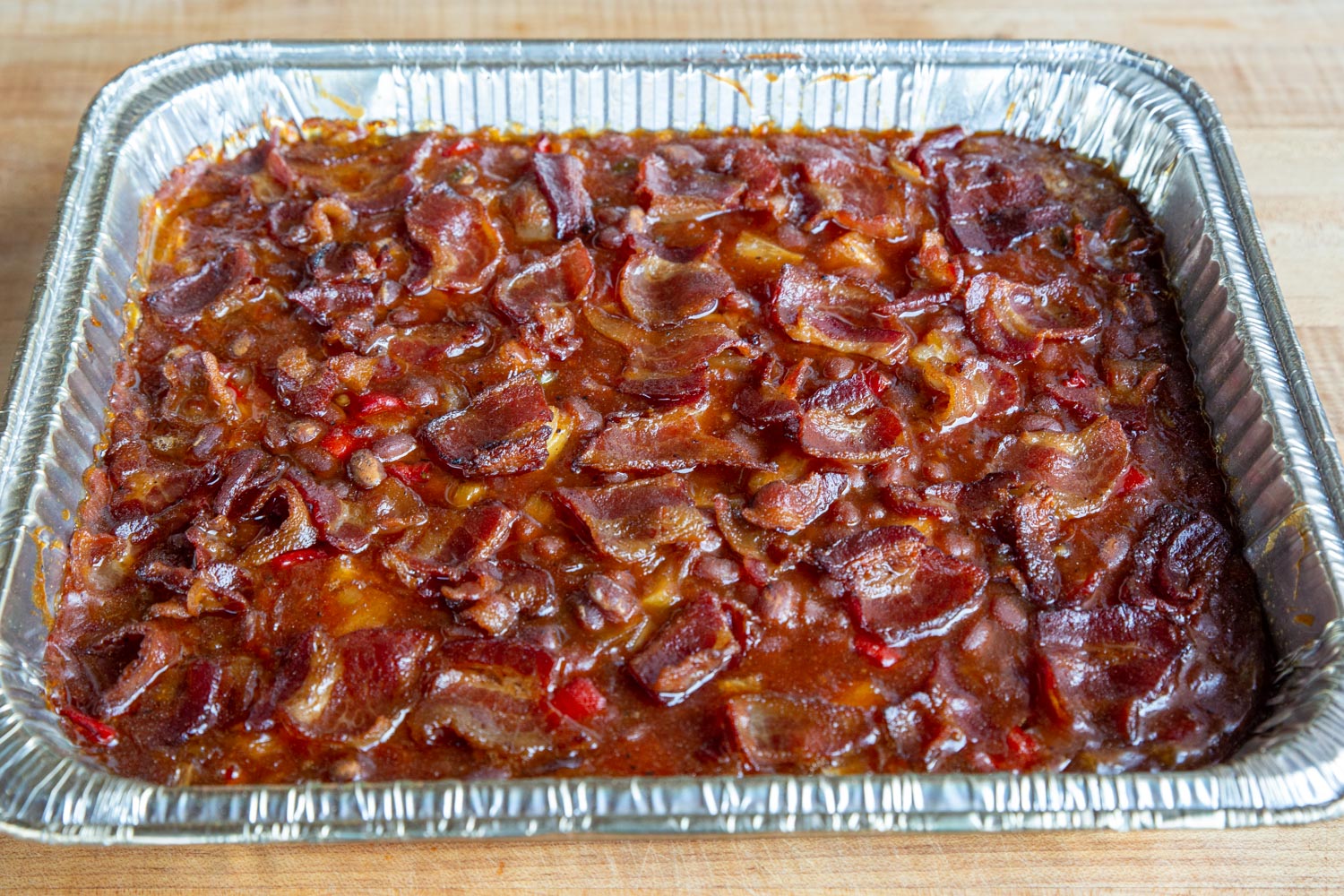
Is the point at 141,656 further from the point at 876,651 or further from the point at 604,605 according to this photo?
the point at 876,651

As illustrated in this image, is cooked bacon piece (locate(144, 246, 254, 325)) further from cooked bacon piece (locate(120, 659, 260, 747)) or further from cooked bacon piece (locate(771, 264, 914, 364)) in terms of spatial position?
cooked bacon piece (locate(771, 264, 914, 364))

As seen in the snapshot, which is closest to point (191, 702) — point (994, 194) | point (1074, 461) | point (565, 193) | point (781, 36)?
point (565, 193)

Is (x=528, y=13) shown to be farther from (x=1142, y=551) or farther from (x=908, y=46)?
(x=1142, y=551)

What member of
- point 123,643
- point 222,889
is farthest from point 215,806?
point 123,643

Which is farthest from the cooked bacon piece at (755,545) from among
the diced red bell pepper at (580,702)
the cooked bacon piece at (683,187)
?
the cooked bacon piece at (683,187)

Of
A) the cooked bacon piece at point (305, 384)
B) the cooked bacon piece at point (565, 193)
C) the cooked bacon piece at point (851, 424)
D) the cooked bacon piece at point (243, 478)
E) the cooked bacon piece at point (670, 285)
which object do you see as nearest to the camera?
the cooked bacon piece at point (243, 478)

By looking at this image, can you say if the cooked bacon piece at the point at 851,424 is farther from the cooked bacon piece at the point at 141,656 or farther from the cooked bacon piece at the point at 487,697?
the cooked bacon piece at the point at 141,656
